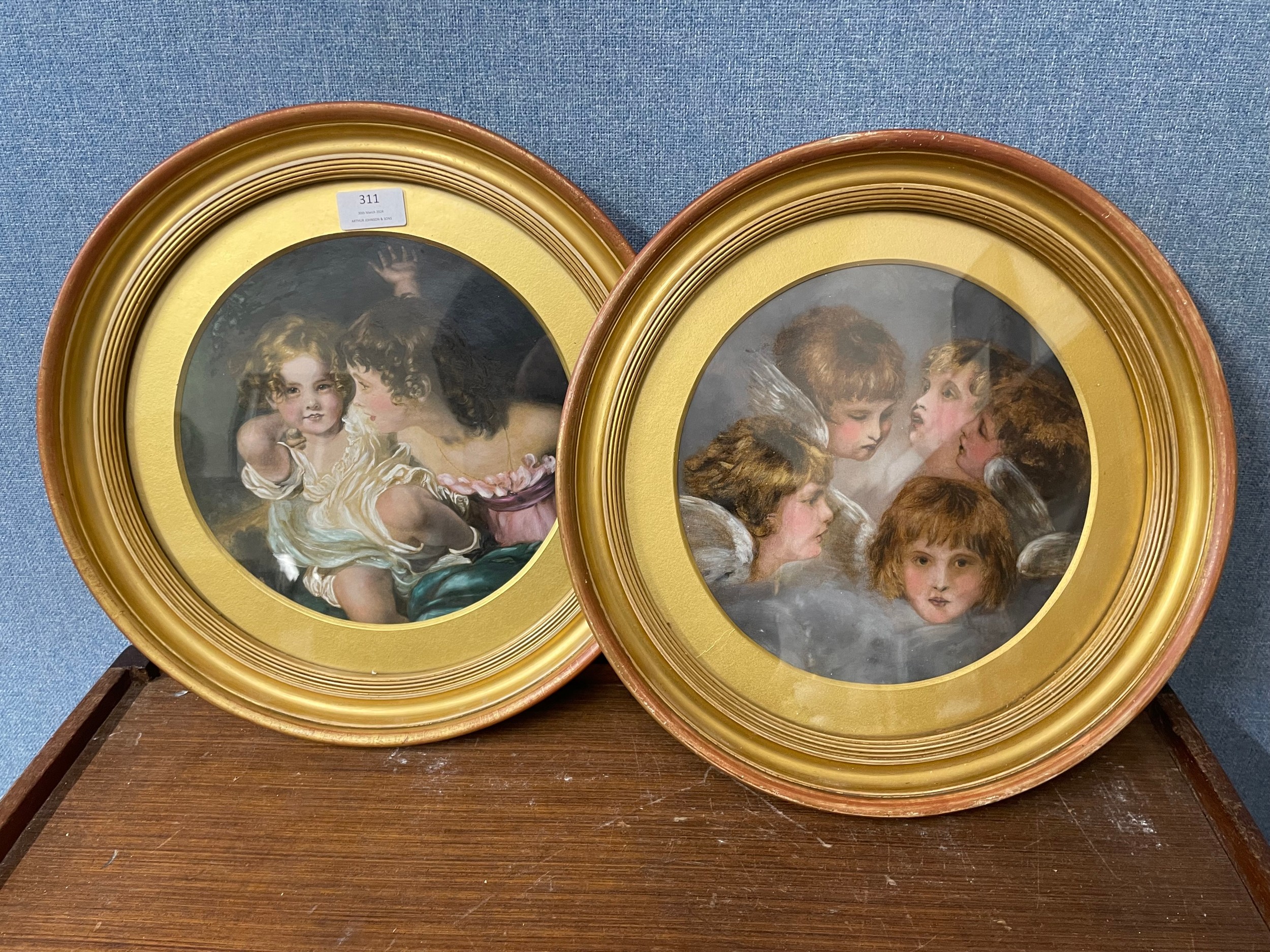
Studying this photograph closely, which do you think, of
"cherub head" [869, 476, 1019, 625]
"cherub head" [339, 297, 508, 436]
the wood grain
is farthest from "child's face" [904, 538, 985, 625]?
the wood grain

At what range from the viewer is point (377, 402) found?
2.77 ft

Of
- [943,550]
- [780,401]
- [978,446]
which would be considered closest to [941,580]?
[943,550]

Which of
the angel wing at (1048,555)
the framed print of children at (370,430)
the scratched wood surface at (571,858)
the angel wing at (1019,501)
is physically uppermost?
the framed print of children at (370,430)

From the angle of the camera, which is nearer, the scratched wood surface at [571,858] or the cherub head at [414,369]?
the scratched wood surface at [571,858]

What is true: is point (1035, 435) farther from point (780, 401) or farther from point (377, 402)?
point (377, 402)

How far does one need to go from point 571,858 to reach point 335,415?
52 centimetres

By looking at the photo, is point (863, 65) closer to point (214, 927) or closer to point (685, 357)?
point (685, 357)

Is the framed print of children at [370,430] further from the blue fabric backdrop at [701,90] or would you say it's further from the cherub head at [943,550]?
the cherub head at [943,550]

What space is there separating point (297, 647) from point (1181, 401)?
3.17 ft

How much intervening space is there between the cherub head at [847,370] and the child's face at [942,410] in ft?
0.08

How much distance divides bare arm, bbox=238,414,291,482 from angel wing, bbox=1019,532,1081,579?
787mm

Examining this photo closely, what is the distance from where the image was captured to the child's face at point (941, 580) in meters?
0.80

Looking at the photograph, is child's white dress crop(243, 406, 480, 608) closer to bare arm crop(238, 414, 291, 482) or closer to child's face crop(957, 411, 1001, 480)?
bare arm crop(238, 414, 291, 482)

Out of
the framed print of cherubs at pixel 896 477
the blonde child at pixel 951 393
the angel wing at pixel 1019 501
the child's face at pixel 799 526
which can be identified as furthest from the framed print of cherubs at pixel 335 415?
the angel wing at pixel 1019 501
